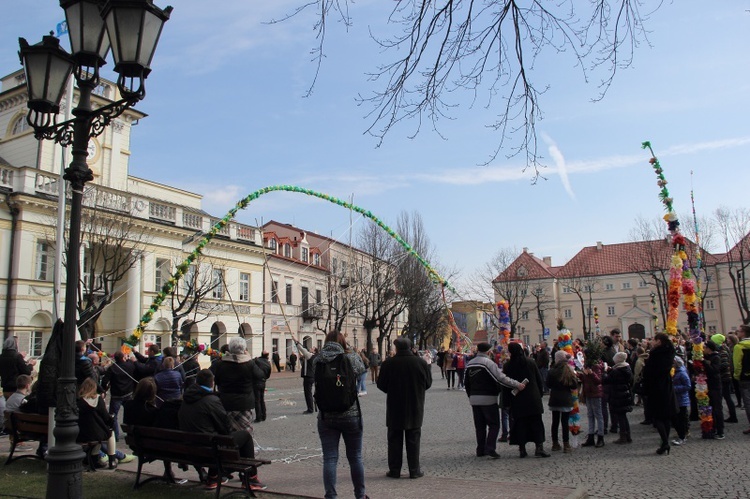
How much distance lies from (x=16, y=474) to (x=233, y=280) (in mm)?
34693

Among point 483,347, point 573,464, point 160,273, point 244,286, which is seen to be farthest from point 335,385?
point 244,286

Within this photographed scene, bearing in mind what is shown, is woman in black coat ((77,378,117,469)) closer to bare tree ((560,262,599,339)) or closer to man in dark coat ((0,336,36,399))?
man in dark coat ((0,336,36,399))

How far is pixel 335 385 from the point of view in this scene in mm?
6715

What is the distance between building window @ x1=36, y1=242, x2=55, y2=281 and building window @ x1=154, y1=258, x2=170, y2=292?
6.89m

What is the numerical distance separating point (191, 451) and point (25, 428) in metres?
3.91

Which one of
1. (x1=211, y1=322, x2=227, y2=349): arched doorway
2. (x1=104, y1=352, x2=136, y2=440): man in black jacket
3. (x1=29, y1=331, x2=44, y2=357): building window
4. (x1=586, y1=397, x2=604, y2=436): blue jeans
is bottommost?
(x1=586, y1=397, x2=604, y2=436): blue jeans

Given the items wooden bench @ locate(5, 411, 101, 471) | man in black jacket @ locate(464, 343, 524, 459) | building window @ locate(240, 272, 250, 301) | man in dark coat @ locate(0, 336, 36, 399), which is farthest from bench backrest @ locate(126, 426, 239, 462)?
building window @ locate(240, 272, 250, 301)

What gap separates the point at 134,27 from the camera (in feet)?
18.9

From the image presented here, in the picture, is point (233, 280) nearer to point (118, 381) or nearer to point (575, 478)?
point (118, 381)

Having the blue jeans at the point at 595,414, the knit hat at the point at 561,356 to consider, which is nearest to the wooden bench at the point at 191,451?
the knit hat at the point at 561,356

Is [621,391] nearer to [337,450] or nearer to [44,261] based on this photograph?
[337,450]

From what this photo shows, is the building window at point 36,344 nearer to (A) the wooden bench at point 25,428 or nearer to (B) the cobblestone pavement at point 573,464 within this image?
(B) the cobblestone pavement at point 573,464

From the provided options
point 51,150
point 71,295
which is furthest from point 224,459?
point 51,150

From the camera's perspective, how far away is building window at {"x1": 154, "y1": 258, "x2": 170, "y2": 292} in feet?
124
